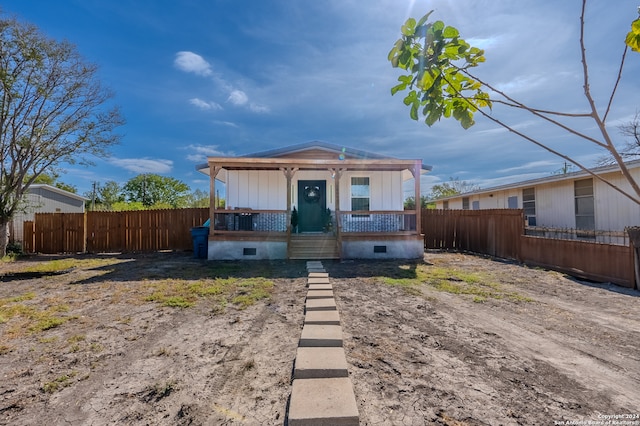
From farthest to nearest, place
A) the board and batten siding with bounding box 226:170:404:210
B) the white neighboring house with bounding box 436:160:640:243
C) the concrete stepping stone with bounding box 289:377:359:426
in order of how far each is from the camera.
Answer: the board and batten siding with bounding box 226:170:404:210 < the white neighboring house with bounding box 436:160:640:243 < the concrete stepping stone with bounding box 289:377:359:426

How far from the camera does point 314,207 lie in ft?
41.1

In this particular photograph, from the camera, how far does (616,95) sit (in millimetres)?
1058

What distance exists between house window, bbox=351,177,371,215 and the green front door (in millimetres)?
1262

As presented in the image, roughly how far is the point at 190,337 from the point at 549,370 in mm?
3973

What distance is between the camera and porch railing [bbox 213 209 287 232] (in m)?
10.5

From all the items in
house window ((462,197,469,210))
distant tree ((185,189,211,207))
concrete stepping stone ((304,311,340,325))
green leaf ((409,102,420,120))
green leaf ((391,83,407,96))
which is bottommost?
concrete stepping stone ((304,311,340,325))

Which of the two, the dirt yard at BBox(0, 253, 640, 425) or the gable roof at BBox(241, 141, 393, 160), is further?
the gable roof at BBox(241, 141, 393, 160)

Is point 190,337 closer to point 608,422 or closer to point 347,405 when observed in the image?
point 347,405

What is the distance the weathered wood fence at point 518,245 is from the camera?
6879 mm

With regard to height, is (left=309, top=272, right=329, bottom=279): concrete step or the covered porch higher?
the covered porch

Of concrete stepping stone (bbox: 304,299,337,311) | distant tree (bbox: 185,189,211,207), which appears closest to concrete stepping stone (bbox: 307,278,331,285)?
concrete stepping stone (bbox: 304,299,337,311)

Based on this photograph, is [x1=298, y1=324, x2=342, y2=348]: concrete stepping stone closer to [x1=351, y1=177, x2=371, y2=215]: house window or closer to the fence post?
the fence post

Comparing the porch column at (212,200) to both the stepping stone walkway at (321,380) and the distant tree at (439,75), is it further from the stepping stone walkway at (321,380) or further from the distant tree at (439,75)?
the distant tree at (439,75)

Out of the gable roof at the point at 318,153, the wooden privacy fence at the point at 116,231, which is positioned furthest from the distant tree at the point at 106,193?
the gable roof at the point at 318,153
